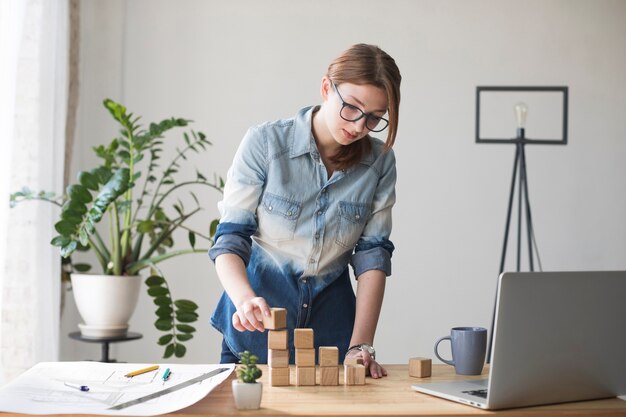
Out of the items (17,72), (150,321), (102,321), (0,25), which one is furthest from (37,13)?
(150,321)

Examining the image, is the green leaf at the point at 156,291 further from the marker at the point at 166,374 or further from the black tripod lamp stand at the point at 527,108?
the black tripod lamp stand at the point at 527,108

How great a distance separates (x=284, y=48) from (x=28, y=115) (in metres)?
1.54

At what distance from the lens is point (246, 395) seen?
1292mm

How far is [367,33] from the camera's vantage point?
4.33m

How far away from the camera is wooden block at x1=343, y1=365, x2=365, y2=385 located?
1.54 metres

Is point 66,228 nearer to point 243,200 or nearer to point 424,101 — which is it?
point 243,200

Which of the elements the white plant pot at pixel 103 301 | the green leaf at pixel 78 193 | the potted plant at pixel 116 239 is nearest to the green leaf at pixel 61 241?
the potted plant at pixel 116 239

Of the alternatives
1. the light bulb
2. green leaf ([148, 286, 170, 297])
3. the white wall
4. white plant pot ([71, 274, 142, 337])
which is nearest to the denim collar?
green leaf ([148, 286, 170, 297])

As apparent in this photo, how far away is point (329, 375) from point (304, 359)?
57mm

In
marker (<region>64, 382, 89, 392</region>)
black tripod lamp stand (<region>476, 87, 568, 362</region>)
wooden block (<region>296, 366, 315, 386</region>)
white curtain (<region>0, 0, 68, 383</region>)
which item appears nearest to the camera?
marker (<region>64, 382, 89, 392</region>)

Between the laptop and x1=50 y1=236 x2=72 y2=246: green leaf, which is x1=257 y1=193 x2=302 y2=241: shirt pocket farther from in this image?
x1=50 y1=236 x2=72 y2=246: green leaf

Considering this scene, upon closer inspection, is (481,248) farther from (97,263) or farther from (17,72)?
(17,72)

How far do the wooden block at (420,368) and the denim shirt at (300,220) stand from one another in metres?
0.36

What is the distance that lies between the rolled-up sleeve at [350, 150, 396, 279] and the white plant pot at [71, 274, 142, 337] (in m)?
1.52
